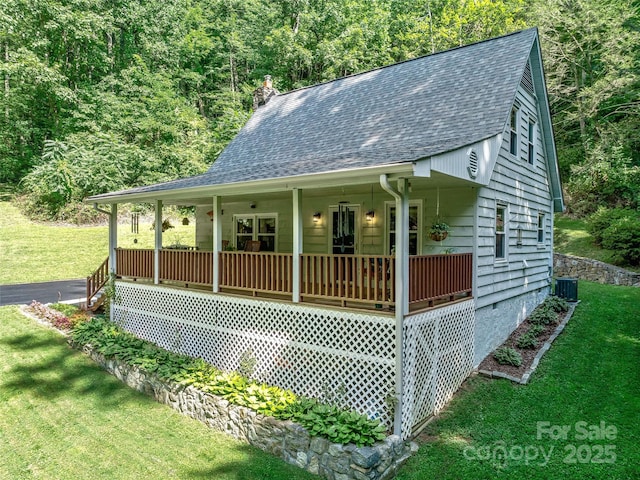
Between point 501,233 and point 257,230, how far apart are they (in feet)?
22.2

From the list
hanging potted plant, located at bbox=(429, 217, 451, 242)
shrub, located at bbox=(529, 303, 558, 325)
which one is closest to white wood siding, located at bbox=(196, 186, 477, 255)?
hanging potted plant, located at bbox=(429, 217, 451, 242)

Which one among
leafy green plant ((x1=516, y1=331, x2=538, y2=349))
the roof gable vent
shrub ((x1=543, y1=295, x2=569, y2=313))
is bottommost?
leafy green plant ((x1=516, y1=331, x2=538, y2=349))

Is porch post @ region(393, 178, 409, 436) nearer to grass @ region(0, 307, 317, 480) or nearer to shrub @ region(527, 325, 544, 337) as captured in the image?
grass @ region(0, 307, 317, 480)

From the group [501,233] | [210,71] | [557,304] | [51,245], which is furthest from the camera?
[210,71]

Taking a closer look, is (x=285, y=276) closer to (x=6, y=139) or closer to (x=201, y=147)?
(x=201, y=147)

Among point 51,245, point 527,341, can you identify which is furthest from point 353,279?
point 51,245

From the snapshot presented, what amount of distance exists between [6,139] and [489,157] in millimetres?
30312

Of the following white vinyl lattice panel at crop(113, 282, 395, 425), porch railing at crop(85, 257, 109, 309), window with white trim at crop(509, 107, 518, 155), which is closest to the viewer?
white vinyl lattice panel at crop(113, 282, 395, 425)

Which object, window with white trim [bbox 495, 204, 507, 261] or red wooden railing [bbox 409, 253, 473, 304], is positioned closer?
red wooden railing [bbox 409, 253, 473, 304]

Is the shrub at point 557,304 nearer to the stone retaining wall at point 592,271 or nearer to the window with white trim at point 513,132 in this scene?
the window with white trim at point 513,132

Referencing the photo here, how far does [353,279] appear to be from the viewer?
6156mm

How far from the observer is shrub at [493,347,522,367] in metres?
8.06

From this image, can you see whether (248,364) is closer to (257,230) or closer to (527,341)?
(257,230)

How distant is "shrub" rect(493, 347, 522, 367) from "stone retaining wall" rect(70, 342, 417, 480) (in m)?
3.39
